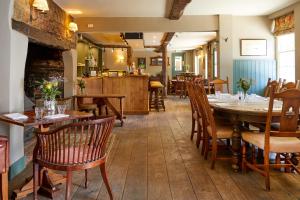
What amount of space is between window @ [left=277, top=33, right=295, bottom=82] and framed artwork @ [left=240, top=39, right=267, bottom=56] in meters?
0.38

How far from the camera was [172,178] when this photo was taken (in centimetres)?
306

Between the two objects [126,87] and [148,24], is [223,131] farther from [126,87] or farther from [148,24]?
[126,87]

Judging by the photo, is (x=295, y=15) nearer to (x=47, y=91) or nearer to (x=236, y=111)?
(x=236, y=111)

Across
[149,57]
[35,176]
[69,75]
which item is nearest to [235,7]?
[69,75]

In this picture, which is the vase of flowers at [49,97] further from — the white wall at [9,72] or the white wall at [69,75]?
the white wall at [69,75]

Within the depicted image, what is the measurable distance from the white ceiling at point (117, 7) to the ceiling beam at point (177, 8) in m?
0.22

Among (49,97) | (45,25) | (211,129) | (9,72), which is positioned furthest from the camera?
(45,25)

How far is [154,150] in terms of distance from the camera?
4.22 m

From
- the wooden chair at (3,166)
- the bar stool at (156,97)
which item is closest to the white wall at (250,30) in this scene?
the bar stool at (156,97)

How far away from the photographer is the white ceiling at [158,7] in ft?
19.5

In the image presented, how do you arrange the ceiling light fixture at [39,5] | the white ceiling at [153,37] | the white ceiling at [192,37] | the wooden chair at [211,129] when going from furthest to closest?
the white ceiling at [192,37] < the white ceiling at [153,37] < the ceiling light fixture at [39,5] < the wooden chair at [211,129]

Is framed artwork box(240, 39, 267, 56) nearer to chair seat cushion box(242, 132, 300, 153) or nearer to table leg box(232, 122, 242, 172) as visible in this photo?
table leg box(232, 122, 242, 172)

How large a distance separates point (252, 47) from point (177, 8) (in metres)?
2.62

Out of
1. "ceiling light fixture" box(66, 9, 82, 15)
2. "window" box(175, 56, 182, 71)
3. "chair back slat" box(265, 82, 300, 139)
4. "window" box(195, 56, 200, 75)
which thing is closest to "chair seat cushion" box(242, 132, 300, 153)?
"chair back slat" box(265, 82, 300, 139)
